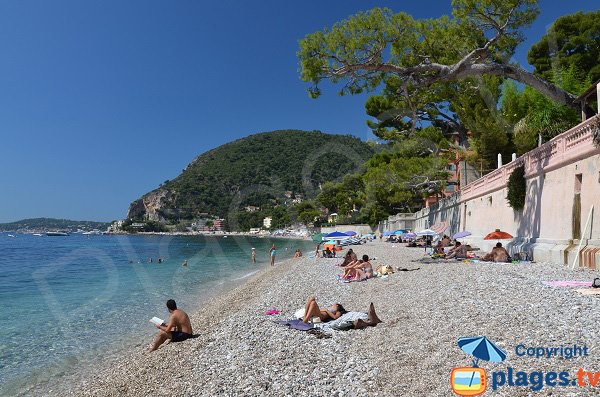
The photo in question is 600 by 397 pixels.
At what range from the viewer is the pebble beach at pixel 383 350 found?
4965 millimetres

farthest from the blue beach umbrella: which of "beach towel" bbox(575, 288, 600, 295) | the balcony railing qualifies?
the balcony railing

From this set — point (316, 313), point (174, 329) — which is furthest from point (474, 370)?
point (174, 329)

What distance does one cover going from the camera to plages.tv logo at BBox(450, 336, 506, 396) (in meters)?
4.17

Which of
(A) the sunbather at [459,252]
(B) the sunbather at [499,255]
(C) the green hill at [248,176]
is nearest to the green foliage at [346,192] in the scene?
(C) the green hill at [248,176]

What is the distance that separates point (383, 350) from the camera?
6199 millimetres

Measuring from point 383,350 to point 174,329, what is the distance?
4.86 metres

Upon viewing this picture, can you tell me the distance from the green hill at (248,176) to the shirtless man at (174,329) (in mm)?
137432

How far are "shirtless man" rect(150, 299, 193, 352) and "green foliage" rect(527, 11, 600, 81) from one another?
2413cm

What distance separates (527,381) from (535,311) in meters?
2.75

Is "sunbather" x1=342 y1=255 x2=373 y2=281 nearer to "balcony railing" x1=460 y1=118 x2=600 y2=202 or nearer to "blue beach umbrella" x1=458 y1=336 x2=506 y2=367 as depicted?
"balcony railing" x1=460 y1=118 x2=600 y2=202

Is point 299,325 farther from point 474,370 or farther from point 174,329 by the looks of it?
point 474,370

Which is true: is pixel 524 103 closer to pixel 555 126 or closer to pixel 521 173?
pixel 555 126

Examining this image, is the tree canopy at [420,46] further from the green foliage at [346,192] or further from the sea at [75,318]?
the green foliage at [346,192]

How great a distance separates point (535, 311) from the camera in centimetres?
660
